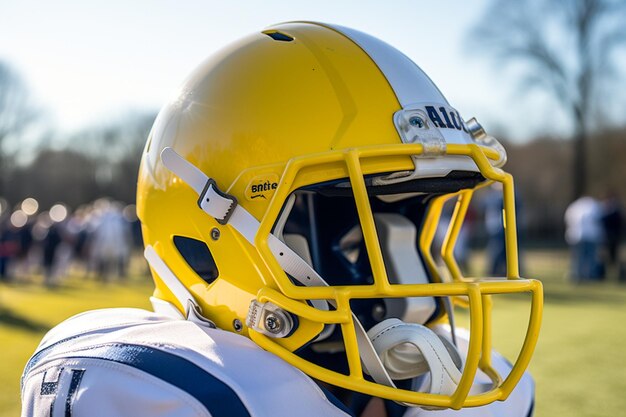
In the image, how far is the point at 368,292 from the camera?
1282 millimetres

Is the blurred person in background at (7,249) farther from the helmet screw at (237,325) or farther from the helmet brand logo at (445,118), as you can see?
the helmet brand logo at (445,118)

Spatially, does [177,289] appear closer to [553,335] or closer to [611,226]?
[553,335]

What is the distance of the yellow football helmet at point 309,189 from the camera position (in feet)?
4.34

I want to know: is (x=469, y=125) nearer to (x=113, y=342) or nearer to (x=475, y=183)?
(x=475, y=183)

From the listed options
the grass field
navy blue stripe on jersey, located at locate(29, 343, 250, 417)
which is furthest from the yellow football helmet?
the grass field

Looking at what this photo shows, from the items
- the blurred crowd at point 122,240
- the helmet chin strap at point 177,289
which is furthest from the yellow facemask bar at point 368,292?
the blurred crowd at point 122,240

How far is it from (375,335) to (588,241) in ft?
29.1

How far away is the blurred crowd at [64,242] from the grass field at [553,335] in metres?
1.49

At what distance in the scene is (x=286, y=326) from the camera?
1.37m

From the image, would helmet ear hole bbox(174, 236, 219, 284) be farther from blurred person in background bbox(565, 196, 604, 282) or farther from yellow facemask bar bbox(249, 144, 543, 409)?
blurred person in background bbox(565, 196, 604, 282)


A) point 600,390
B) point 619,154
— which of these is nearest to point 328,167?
point 600,390

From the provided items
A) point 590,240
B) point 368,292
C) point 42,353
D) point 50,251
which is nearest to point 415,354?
point 368,292

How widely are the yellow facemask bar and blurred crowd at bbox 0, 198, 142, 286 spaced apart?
10311mm

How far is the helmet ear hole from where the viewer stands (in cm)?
154
